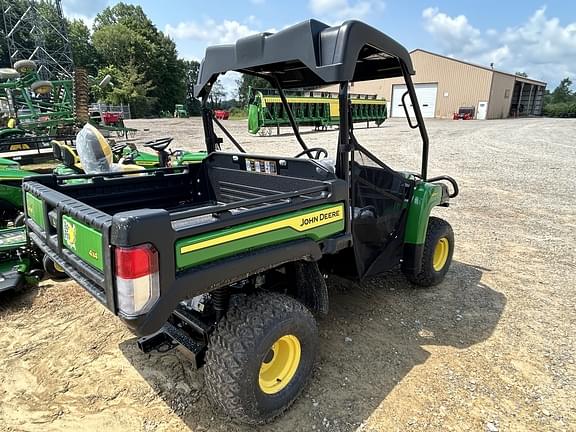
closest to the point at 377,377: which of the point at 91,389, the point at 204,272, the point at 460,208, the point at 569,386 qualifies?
the point at 569,386

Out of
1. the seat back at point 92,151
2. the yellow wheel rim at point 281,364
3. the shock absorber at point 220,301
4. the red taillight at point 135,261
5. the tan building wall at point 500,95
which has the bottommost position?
the yellow wheel rim at point 281,364

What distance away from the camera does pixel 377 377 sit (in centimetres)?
261

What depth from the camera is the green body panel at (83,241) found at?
6.05ft

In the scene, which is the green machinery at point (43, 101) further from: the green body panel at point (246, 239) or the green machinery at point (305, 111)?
the green body panel at point (246, 239)

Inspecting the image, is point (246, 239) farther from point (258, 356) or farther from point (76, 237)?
point (76, 237)

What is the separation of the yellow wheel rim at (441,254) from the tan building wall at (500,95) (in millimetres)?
39231

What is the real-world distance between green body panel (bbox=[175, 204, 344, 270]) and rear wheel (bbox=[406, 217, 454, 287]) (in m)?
1.51

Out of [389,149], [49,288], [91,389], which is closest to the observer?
[91,389]

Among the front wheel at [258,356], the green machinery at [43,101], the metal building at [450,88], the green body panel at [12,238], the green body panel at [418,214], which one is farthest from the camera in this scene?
the metal building at [450,88]

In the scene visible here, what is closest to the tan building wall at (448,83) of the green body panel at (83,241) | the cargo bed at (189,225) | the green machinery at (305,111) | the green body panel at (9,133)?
the green machinery at (305,111)

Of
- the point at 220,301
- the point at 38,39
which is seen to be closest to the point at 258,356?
the point at 220,301

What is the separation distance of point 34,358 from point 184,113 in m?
38.5

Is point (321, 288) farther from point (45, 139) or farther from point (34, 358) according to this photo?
point (45, 139)

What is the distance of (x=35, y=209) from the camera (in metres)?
2.61
